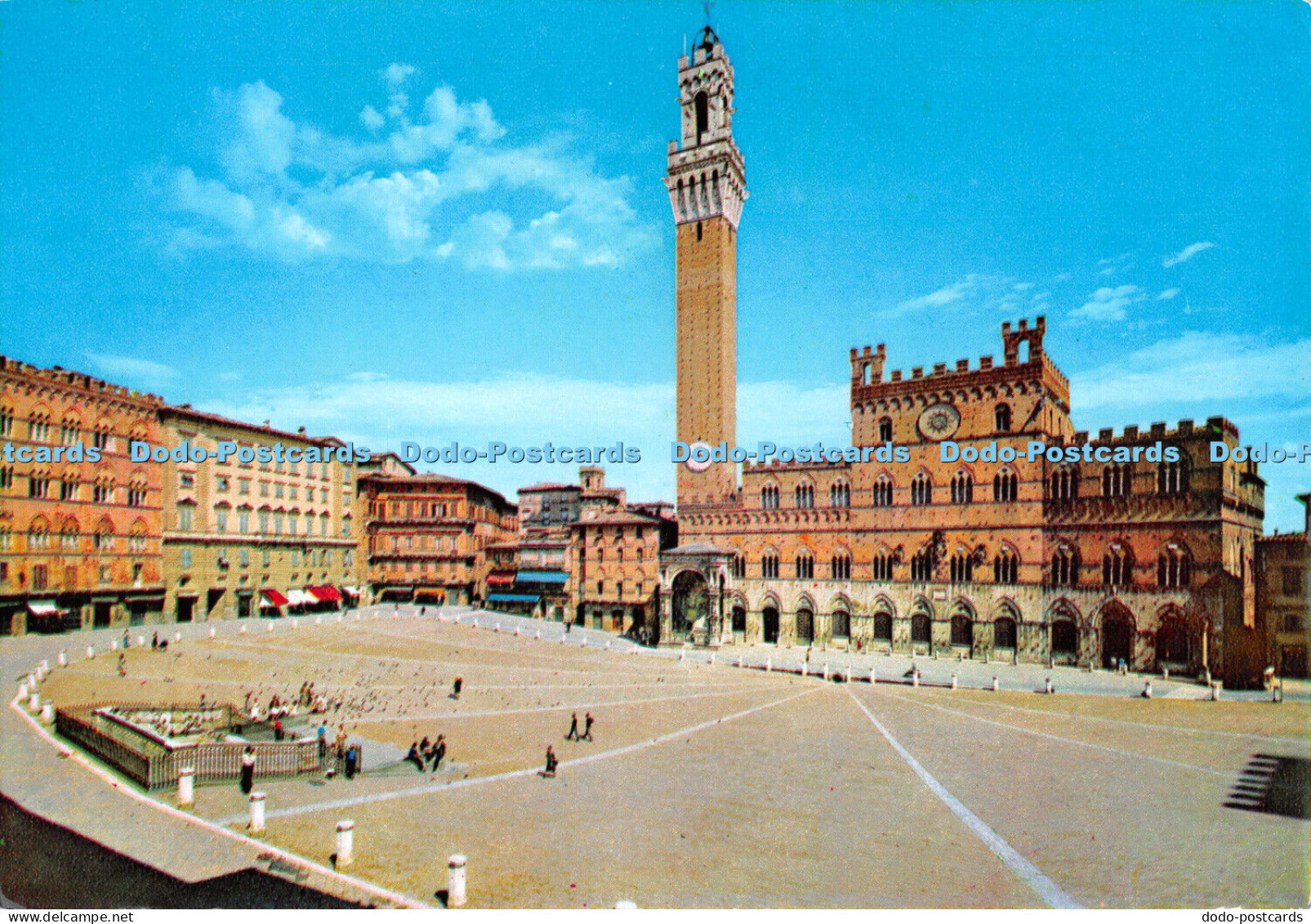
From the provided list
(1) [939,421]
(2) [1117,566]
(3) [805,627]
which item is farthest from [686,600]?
(2) [1117,566]

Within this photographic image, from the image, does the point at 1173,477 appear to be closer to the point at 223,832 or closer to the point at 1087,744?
the point at 1087,744

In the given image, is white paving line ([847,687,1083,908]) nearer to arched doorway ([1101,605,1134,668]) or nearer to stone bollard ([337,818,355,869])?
stone bollard ([337,818,355,869])

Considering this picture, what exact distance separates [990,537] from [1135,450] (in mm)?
8847

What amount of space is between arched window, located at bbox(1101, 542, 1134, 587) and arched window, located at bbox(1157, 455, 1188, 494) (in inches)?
142

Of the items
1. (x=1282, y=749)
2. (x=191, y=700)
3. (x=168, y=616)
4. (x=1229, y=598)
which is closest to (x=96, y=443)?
(x=168, y=616)

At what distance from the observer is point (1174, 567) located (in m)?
37.0

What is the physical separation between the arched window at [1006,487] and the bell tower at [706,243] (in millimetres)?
18791

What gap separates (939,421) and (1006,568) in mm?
9659

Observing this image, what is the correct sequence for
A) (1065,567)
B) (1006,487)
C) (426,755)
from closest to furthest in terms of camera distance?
(426,755) < (1065,567) < (1006,487)

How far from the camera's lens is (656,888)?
41.0 ft

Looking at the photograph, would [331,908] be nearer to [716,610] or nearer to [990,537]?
Result: [716,610]

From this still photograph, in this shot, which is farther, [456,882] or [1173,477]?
[1173,477]

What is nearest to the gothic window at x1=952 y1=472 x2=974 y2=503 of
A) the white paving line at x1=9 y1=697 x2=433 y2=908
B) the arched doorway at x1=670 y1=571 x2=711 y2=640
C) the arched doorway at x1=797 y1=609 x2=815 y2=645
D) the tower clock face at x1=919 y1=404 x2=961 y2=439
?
the tower clock face at x1=919 y1=404 x2=961 y2=439

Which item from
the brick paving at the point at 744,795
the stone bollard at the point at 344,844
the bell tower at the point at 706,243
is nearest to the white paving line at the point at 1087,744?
the brick paving at the point at 744,795
